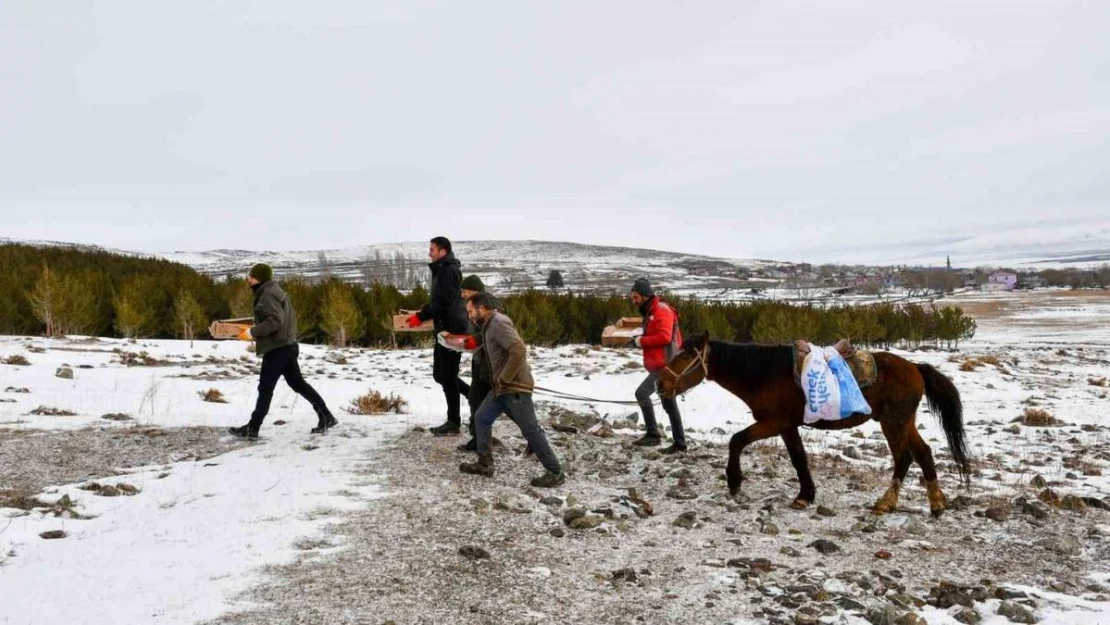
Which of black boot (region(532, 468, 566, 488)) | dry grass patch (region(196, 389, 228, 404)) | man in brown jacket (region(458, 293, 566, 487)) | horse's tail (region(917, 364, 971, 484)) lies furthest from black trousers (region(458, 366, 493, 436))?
dry grass patch (region(196, 389, 228, 404))

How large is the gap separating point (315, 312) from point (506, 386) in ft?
72.5

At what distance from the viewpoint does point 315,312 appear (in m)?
26.2

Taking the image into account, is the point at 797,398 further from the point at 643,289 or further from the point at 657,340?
the point at 643,289

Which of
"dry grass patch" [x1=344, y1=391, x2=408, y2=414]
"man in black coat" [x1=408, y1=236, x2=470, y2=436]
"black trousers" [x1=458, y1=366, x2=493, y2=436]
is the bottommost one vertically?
"dry grass patch" [x1=344, y1=391, x2=408, y2=414]

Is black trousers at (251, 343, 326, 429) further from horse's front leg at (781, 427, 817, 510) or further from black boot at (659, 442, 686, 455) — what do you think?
horse's front leg at (781, 427, 817, 510)

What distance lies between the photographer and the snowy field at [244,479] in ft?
13.0

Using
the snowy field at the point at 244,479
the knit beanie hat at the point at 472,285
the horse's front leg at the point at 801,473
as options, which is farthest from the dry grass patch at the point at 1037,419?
the knit beanie hat at the point at 472,285

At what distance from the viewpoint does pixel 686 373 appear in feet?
20.1

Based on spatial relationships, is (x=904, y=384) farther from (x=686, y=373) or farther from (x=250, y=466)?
(x=250, y=466)

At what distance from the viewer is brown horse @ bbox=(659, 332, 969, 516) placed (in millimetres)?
5848

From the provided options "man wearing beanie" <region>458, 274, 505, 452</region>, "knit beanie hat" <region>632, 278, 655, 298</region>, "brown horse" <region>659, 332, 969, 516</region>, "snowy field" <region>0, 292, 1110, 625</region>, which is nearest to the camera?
"snowy field" <region>0, 292, 1110, 625</region>

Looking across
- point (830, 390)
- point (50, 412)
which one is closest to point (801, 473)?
point (830, 390)

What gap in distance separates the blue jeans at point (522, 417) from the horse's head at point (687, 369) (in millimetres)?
1180

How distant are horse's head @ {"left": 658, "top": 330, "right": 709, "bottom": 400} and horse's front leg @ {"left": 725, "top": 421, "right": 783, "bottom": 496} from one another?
0.60 metres
